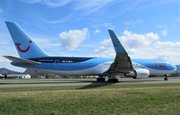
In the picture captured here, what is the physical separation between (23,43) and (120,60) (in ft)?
40.4

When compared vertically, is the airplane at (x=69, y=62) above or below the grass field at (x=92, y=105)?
above

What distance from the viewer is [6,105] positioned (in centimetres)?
929

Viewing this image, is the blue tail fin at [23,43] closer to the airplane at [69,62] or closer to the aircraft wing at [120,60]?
the airplane at [69,62]

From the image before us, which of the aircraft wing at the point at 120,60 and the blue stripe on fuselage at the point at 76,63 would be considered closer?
the aircraft wing at the point at 120,60

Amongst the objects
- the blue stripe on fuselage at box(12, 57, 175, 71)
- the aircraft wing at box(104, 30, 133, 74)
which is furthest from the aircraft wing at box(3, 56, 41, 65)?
the aircraft wing at box(104, 30, 133, 74)

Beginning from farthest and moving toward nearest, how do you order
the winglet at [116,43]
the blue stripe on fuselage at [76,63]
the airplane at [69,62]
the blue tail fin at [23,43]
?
the blue stripe on fuselage at [76,63] < the blue tail fin at [23,43] < the airplane at [69,62] < the winglet at [116,43]

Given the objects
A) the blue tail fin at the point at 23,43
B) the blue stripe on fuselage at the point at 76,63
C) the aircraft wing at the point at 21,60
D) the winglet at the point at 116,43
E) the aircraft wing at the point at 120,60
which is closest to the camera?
the winglet at the point at 116,43

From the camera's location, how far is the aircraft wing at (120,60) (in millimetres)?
20578

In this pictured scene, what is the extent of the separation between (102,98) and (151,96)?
3097mm

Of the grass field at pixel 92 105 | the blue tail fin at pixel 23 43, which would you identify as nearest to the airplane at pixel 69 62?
the blue tail fin at pixel 23 43

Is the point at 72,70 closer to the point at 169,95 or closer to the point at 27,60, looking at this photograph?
the point at 27,60

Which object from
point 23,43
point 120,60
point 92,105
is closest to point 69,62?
point 23,43

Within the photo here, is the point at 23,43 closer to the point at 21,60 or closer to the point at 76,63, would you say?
the point at 21,60

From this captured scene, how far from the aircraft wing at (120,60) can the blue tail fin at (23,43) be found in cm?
983
